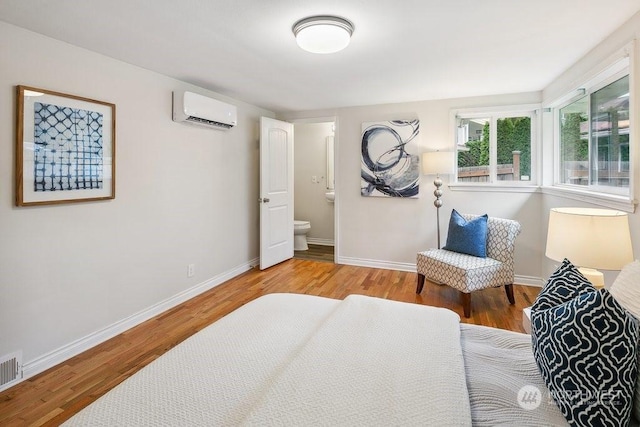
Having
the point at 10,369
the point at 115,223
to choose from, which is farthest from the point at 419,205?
the point at 10,369

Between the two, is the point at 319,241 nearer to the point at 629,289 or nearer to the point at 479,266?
the point at 479,266

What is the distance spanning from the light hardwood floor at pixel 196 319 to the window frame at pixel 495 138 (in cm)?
116

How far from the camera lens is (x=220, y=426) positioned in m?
0.89

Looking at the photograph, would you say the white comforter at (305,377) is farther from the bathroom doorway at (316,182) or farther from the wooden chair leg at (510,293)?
the bathroom doorway at (316,182)

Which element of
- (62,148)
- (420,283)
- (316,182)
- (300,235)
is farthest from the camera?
(316,182)

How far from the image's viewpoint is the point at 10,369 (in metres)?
2.06

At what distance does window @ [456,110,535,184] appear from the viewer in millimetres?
3900

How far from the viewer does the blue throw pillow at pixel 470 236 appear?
3.35 metres

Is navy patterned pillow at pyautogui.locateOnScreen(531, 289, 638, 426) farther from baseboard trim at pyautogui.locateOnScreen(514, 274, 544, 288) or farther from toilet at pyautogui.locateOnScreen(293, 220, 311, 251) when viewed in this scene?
toilet at pyautogui.locateOnScreen(293, 220, 311, 251)

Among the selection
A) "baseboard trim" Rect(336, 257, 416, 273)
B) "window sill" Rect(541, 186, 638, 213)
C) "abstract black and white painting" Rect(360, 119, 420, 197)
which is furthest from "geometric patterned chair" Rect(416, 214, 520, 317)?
"abstract black and white painting" Rect(360, 119, 420, 197)

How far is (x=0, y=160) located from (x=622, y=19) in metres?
3.83

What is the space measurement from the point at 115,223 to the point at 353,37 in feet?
7.46

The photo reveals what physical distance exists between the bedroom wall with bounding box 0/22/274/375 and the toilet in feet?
5.30

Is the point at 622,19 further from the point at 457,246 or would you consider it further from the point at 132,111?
the point at 132,111
